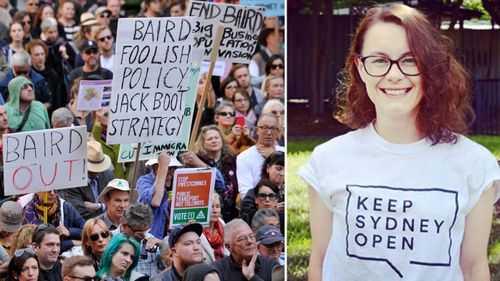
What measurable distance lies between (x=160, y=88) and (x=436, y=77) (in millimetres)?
2771

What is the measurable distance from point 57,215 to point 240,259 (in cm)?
119

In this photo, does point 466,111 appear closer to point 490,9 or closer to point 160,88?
point 160,88

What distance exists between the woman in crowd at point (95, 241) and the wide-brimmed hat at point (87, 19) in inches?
310

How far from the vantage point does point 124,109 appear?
7.28 metres

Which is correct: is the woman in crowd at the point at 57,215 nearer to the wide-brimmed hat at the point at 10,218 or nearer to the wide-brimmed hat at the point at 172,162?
the wide-brimmed hat at the point at 10,218

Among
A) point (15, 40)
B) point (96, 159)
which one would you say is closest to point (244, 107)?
point (96, 159)

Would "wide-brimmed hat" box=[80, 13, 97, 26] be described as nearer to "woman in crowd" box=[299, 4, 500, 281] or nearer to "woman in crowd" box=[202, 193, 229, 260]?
"woman in crowd" box=[202, 193, 229, 260]

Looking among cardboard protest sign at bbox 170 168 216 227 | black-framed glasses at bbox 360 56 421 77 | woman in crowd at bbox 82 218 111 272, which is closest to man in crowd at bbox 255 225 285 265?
cardboard protest sign at bbox 170 168 216 227

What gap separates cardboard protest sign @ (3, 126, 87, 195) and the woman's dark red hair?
269cm

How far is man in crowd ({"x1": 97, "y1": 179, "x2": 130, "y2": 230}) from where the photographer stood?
25.2 feet

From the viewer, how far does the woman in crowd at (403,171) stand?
478cm

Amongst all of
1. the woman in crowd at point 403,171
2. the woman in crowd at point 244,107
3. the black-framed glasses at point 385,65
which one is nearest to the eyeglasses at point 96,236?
the woman in crowd at point 403,171

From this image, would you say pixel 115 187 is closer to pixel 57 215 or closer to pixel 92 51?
pixel 57 215

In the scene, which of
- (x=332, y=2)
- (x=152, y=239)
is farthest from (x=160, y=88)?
(x=332, y=2)
